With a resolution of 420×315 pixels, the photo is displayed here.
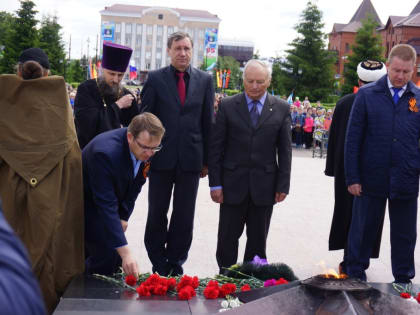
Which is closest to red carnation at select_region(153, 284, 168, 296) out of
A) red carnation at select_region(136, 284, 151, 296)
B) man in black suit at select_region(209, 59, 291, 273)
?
red carnation at select_region(136, 284, 151, 296)

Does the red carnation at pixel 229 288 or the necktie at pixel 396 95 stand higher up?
the necktie at pixel 396 95

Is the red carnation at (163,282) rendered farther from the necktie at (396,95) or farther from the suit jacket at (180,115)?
the necktie at (396,95)

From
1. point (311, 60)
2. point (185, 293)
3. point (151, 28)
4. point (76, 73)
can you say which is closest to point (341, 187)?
point (185, 293)

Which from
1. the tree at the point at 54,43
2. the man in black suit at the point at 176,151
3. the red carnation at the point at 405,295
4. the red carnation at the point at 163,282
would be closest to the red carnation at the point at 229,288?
the red carnation at the point at 163,282

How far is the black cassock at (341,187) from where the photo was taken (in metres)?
5.16

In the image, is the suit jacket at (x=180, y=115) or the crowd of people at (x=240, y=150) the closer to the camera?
the crowd of people at (x=240, y=150)

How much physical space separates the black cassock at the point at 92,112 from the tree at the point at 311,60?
46.6 meters

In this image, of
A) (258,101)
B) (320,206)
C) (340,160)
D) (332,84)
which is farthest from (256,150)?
(332,84)

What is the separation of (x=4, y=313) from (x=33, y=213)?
2.67 meters

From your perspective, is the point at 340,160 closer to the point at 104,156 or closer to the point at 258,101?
the point at 258,101

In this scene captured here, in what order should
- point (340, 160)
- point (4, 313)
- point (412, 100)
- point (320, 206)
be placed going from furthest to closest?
1. point (320, 206)
2. point (340, 160)
3. point (412, 100)
4. point (4, 313)

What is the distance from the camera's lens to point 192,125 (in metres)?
4.52

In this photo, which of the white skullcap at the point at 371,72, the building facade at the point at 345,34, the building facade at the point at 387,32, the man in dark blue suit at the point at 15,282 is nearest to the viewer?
the man in dark blue suit at the point at 15,282

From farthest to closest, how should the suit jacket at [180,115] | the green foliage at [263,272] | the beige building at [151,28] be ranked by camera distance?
the beige building at [151,28]
the suit jacket at [180,115]
the green foliage at [263,272]
